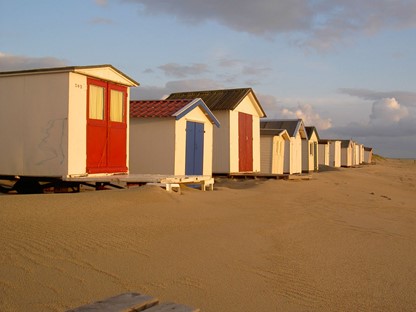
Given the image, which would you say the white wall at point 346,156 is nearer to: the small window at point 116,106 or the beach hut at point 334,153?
the beach hut at point 334,153

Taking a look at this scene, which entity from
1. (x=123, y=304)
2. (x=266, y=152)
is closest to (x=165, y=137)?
(x=266, y=152)

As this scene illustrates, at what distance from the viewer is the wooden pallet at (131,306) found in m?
3.34

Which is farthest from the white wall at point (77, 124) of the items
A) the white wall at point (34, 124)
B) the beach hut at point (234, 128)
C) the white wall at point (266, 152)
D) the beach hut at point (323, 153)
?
the beach hut at point (323, 153)

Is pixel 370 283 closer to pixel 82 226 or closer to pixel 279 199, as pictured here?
pixel 82 226

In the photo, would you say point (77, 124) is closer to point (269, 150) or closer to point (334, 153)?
point (269, 150)

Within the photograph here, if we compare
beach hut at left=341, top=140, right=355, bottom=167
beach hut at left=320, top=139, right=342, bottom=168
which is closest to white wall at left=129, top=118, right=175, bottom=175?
beach hut at left=320, top=139, right=342, bottom=168

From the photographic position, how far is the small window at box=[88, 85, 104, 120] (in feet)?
42.1

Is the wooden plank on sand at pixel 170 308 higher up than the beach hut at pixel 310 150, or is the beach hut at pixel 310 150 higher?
the beach hut at pixel 310 150

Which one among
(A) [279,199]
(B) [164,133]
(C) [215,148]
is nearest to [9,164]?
(B) [164,133]

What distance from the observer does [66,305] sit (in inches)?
181

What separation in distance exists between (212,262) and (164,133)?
10.9 metres

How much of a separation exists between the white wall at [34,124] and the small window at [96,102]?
835 mm

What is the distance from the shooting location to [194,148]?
18.1 m

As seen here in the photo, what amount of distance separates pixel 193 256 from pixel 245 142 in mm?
17640
